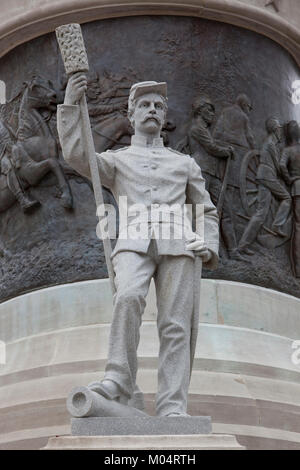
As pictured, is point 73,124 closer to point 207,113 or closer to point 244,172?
point 207,113

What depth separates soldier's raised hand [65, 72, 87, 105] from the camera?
10047 mm

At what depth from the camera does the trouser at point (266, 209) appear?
15438 mm

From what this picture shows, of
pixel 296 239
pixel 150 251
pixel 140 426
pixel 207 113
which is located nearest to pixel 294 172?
pixel 296 239

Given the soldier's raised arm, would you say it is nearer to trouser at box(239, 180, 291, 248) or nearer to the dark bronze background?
the dark bronze background

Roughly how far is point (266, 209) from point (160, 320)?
20.4ft

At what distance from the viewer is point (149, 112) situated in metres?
10.4

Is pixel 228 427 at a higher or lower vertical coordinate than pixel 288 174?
lower

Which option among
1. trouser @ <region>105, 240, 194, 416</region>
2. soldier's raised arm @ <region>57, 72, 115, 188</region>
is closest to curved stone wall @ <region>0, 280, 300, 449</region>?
trouser @ <region>105, 240, 194, 416</region>

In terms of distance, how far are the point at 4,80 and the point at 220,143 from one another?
314 centimetres

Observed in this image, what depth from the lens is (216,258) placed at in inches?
398

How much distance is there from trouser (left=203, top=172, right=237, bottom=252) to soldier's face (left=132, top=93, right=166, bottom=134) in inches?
192

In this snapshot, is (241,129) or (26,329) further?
(241,129)

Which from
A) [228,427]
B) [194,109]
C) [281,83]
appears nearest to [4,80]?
[194,109]
